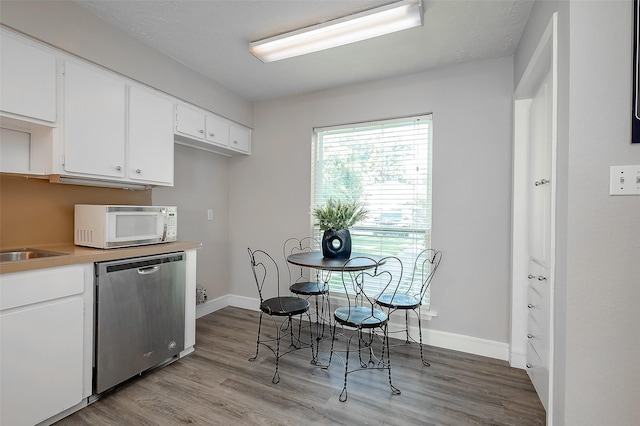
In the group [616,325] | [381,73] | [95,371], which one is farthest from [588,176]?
[95,371]

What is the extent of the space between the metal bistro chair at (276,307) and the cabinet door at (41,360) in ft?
3.90

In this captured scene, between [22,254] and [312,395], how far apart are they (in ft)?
7.27

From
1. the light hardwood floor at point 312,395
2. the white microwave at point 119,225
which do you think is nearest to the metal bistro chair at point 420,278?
the light hardwood floor at point 312,395

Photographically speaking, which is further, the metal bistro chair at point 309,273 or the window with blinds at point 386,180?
the metal bistro chair at point 309,273

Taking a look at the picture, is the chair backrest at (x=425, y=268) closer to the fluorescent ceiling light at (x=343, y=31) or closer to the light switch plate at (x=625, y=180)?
the light switch plate at (x=625, y=180)

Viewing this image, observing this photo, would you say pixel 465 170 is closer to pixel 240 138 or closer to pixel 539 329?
pixel 539 329

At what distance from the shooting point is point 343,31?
221 cm

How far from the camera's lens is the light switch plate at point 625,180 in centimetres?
128

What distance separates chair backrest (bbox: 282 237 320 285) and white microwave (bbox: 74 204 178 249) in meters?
1.42

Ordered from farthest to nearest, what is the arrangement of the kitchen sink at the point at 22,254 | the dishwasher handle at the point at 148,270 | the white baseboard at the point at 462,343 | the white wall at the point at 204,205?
the white wall at the point at 204,205
the white baseboard at the point at 462,343
the dishwasher handle at the point at 148,270
the kitchen sink at the point at 22,254

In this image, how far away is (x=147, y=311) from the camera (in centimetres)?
226

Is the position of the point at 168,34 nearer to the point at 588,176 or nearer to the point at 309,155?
the point at 309,155

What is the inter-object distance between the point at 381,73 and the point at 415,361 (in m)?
2.73

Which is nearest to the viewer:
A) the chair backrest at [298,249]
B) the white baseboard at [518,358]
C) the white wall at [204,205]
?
the white baseboard at [518,358]
